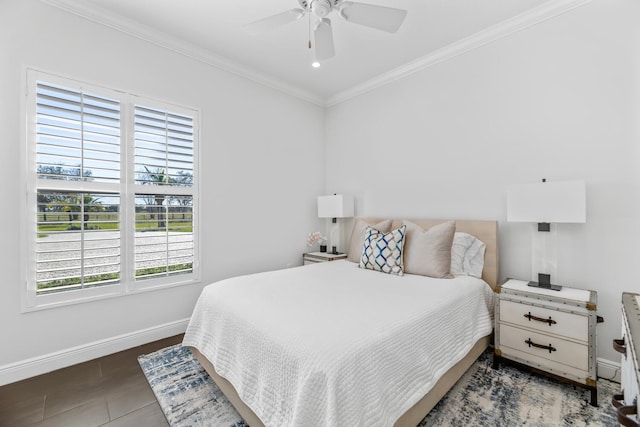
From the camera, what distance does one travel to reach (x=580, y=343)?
1854 millimetres

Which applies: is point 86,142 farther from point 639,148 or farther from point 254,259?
point 639,148

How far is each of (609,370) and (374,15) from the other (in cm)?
309

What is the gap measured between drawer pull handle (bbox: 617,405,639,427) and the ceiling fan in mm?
2109

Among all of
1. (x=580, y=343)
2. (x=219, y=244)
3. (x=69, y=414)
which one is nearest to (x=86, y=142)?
(x=219, y=244)

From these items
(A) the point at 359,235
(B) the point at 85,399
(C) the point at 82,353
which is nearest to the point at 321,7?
(A) the point at 359,235

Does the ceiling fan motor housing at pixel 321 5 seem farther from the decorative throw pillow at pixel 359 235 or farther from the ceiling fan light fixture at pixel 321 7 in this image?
the decorative throw pillow at pixel 359 235

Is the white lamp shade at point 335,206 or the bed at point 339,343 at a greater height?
the white lamp shade at point 335,206

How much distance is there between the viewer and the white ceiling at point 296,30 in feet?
7.63

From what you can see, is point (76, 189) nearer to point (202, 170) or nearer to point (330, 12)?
point (202, 170)

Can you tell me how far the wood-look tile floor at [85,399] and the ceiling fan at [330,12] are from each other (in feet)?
8.72

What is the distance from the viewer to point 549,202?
Answer: 207cm

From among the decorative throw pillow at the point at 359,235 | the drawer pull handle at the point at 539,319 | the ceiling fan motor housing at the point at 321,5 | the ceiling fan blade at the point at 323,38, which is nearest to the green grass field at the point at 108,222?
the decorative throw pillow at the point at 359,235

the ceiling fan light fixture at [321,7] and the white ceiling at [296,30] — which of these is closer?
the ceiling fan light fixture at [321,7]

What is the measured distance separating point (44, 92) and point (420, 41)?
10.8ft
